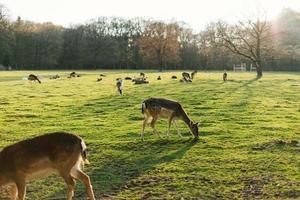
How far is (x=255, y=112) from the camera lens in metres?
19.5

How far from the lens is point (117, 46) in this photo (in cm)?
9775

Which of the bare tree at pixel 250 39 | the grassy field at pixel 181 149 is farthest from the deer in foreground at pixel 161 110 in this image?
the bare tree at pixel 250 39

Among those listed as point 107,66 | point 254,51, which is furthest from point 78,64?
point 254,51

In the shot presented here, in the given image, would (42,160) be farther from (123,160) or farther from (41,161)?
(123,160)

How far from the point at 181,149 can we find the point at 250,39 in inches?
1669

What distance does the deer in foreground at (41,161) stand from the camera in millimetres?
7652

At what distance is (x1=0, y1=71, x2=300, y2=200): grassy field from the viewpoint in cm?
898

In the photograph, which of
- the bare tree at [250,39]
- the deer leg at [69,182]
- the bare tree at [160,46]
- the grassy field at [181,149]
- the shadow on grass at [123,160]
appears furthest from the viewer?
the bare tree at [160,46]

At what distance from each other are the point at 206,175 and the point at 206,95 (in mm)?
16731

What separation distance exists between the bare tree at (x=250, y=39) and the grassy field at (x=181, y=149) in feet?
88.8

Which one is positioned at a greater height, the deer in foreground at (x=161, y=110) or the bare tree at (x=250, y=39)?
the bare tree at (x=250, y=39)

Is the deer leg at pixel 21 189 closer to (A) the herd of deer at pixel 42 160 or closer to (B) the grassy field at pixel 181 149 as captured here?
(A) the herd of deer at pixel 42 160

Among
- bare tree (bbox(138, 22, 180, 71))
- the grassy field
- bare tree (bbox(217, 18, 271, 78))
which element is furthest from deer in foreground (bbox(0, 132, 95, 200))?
bare tree (bbox(138, 22, 180, 71))

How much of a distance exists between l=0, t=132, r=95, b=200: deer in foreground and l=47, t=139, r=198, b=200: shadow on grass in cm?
109
